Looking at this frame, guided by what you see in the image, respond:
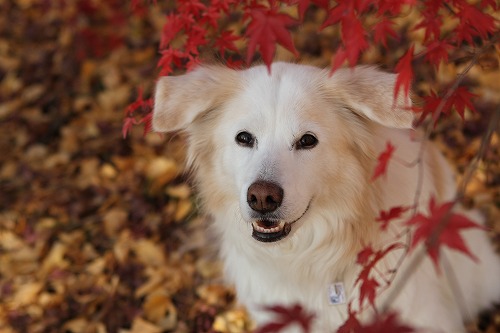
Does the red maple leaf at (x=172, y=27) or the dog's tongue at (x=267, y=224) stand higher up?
the red maple leaf at (x=172, y=27)

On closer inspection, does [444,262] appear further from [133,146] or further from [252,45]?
[133,146]

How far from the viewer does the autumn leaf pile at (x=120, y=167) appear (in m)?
3.25

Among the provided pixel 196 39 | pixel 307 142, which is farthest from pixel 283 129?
pixel 196 39

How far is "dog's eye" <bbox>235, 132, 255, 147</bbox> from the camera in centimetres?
229

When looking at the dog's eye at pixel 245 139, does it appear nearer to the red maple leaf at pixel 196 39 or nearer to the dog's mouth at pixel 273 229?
the dog's mouth at pixel 273 229

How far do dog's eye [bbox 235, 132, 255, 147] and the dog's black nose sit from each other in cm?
28

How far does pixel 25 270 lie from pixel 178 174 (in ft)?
3.86

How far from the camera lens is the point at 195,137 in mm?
2564

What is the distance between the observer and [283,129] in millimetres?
2203

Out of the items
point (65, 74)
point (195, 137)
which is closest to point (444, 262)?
point (195, 137)

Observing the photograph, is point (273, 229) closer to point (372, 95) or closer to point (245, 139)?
point (245, 139)

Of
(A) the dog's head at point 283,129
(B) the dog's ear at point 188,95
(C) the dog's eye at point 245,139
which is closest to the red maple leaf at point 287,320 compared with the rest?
(A) the dog's head at point 283,129

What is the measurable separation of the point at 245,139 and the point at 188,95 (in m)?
0.31

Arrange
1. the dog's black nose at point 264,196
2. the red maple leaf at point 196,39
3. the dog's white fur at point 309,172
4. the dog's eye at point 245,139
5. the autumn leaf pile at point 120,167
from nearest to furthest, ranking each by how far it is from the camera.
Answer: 1. the dog's black nose at point 264,196
2. the dog's white fur at point 309,172
3. the dog's eye at point 245,139
4. the red maple leaf at point 196,39
5. the autumn leaf pile at point 120,167
